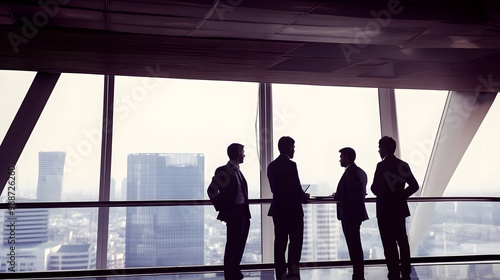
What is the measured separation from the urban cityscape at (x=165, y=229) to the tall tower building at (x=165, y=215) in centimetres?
1

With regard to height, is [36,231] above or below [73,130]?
below

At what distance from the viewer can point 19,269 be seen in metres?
5.44

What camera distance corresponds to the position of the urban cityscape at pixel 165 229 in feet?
19.0

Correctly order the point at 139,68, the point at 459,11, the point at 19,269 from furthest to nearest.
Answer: the point at 139,68
the point at 19,269
the point at 459,11

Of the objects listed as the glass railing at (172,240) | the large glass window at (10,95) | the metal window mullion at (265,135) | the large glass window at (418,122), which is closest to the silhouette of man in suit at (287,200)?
the glass railing at (172,240)

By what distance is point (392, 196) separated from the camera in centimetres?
446

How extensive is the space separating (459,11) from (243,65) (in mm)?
2551

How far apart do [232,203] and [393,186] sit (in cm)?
156

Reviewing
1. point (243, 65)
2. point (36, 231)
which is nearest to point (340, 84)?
point (243, 65)

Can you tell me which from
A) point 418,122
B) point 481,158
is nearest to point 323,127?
point 418,122

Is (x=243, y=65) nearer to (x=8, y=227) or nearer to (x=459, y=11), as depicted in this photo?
(x=459, y=11)

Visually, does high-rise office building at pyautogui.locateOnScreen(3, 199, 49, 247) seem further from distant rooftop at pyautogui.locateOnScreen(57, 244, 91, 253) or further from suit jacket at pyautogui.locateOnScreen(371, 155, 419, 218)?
suit jacket at pyautogui.locateOnScreen(371, 155, 419, 218)

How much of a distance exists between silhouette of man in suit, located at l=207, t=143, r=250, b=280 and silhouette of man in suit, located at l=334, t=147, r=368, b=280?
993 millimetres

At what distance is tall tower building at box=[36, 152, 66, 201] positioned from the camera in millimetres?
7016
